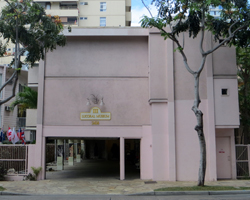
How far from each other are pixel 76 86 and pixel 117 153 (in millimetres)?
20296

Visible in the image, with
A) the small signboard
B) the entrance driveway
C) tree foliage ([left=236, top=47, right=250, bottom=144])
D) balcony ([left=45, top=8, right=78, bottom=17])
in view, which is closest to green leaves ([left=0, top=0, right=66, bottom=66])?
the small signboard

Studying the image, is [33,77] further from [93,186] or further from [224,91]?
[224,91]

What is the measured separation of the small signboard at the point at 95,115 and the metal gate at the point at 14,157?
3.63 metres

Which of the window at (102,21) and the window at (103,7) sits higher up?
the window at (103,7)

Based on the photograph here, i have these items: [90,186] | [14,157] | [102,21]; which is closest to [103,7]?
[102,21]

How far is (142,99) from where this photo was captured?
18078 millimetres

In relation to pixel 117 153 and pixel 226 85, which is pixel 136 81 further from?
pixel 117 153

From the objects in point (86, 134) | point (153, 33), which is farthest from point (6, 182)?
point (153, 33)

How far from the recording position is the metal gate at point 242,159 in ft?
57.2

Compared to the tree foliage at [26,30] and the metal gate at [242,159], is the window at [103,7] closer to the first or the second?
the tree foliage at [26,30]

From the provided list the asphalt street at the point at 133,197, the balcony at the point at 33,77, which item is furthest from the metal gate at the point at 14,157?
the asphalt street at the point at 133,197

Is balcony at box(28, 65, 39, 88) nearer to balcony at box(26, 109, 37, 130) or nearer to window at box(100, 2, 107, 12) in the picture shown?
balcony at box(26, 109, 37, 130)

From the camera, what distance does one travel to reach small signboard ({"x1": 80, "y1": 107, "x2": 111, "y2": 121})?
58.6 ft

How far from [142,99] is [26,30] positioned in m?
7.10
